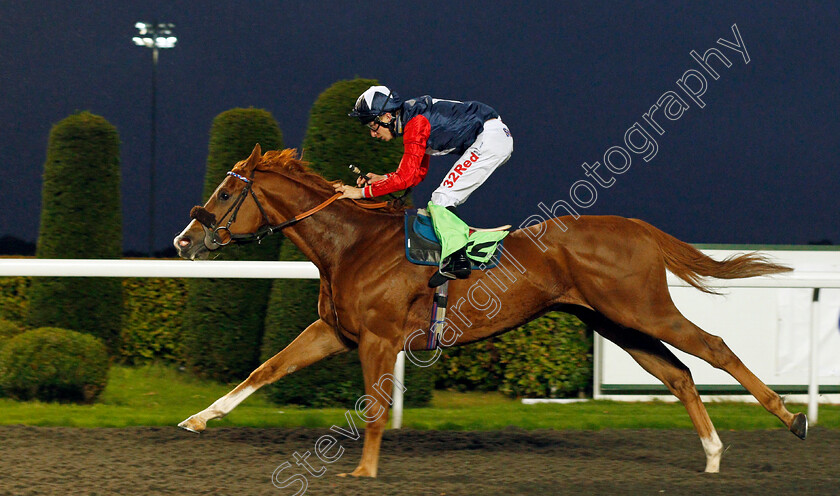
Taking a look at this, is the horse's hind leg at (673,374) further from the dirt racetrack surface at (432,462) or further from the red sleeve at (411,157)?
Result: the red sleeve at (411,157)

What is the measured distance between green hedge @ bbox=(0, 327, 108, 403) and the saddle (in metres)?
2.85

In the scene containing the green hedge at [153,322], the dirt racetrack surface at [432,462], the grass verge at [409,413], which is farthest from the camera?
the green hedge at [153,322]

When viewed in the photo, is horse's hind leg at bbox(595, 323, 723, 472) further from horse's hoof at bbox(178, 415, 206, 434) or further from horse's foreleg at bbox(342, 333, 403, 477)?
horse's hoof at bbox(178, 415, 206, 434)

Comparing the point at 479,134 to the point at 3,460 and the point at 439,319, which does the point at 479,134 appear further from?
the point at 3,460

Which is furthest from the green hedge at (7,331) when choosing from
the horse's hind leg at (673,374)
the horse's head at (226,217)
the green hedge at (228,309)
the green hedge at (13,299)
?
the horse's hind leg at (673,374)

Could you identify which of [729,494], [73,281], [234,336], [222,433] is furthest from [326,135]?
[729,494]

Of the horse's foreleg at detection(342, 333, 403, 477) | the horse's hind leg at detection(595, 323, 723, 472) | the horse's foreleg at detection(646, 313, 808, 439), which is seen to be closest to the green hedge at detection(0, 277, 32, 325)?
the horse's foreleg at detection(342, 333, 403, 477)

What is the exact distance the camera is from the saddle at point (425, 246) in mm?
3834

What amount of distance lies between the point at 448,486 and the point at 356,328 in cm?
84

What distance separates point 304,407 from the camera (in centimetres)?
547

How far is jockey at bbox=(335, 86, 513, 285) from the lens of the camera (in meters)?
3.77

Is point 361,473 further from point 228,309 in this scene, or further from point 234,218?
point 228,309

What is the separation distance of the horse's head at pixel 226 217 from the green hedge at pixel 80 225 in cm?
336

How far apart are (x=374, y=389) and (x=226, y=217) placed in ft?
3.52
